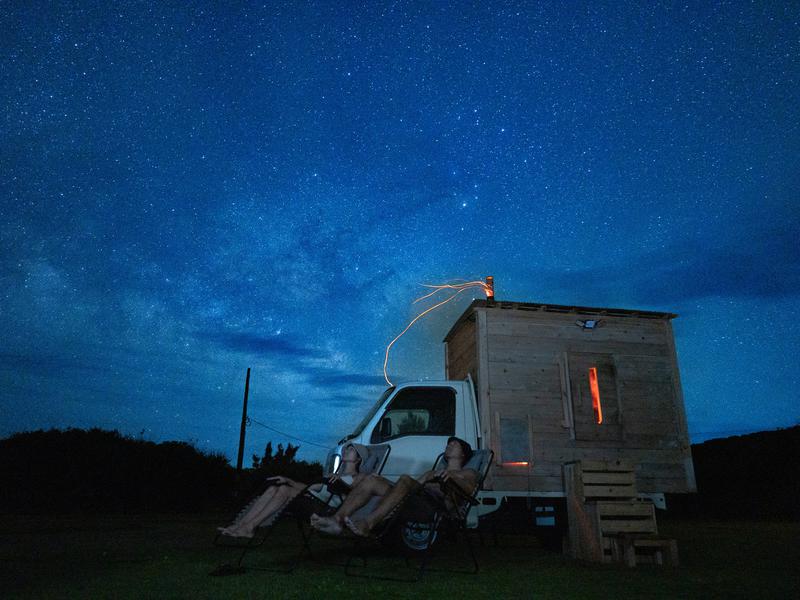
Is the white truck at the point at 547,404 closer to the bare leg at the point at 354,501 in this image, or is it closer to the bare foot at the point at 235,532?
the bare leg at the point at 354,501

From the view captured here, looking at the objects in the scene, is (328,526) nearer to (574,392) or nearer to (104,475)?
(574,392)

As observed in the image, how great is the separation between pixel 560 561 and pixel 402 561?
67.0 inches

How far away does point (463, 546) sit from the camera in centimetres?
754

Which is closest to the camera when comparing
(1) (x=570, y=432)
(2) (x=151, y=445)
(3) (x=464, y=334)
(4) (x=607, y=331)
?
(1) (x=570, y=432)

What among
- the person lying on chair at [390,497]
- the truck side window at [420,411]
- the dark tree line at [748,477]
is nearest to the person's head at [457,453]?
the person lying on chair at [390,497]

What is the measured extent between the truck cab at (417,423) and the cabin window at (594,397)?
1538 mm

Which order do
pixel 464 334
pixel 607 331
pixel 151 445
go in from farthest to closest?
pixel 151 445
pixel 464 334
pixel 607 331

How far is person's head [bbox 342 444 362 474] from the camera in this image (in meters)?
5.40

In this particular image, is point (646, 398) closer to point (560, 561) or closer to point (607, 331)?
point (607, 331)

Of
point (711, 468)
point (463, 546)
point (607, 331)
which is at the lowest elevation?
point (463, 546)

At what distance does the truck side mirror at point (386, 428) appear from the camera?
6.46 meters

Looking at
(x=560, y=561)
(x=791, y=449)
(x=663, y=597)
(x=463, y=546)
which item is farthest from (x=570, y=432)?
(x=791, y=449)

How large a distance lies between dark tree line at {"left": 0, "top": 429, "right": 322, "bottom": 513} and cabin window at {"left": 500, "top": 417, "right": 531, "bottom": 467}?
13707mm

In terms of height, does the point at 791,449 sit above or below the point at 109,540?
above
